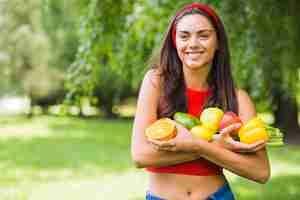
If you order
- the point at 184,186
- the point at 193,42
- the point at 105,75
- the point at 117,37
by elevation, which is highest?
the point at 193,42

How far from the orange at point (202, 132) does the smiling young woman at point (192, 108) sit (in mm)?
41

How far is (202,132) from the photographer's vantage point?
2375mm

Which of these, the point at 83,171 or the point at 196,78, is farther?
the point at 83,171

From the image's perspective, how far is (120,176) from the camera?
10547 millimetres

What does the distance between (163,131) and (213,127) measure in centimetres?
28

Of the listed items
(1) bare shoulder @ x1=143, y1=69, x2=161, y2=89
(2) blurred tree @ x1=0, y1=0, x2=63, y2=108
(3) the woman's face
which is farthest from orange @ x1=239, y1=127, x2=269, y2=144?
(2) blurred tree @ x1=0, y1=0, x2=63, y2=108

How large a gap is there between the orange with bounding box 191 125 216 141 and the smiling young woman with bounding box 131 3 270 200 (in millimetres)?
41

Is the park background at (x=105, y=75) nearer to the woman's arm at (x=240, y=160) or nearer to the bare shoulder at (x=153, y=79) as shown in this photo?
the bare shoulder at (x=153, y=79)

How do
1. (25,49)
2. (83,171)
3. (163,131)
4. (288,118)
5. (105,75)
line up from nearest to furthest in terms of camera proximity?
(163,131) → (83,171) → (288,118) → (25,49) → (105,75)

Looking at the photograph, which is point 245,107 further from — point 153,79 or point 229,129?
point 153,79

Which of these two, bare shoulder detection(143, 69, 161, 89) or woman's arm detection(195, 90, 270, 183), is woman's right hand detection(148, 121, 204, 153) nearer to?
woman's arm detection(195, 90, 270, 183)

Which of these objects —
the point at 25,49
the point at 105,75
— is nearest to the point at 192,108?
the point at 105,75

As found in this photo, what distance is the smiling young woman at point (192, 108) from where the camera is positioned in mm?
2371

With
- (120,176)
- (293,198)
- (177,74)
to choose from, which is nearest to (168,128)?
(177,74)
